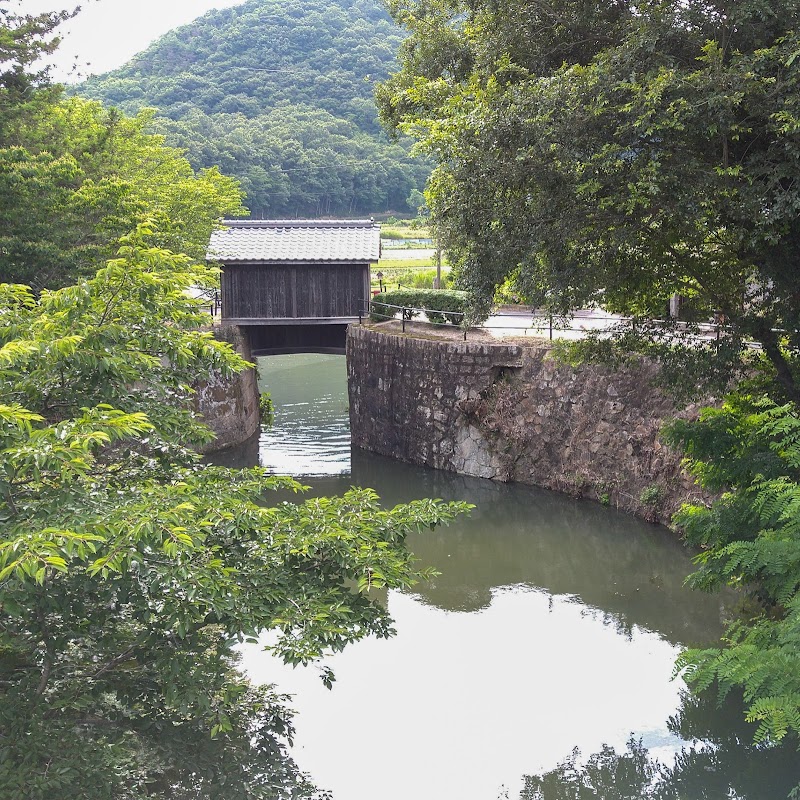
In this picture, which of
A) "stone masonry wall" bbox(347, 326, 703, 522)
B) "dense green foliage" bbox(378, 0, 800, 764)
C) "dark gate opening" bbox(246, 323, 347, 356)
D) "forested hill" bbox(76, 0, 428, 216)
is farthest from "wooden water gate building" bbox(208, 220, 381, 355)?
"forested hill" bbox(76, 0, 428, 216)

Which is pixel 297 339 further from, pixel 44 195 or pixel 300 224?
pixel 44 195

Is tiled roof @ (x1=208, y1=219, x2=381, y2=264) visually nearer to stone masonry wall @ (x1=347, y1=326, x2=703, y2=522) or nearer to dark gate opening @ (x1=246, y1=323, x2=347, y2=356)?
stone masonry wall @ (x1=347, y1=326, x2=703, y2=522)

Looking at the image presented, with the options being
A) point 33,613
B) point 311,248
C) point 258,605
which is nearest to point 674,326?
point 258,605

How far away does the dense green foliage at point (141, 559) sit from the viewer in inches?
204

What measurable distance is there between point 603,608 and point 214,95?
55.9 meters

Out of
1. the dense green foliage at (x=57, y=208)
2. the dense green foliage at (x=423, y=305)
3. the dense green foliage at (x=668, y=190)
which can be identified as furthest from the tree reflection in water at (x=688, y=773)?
the dense green foliage at (x=423, y=305)

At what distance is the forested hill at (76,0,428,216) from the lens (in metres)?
53.8

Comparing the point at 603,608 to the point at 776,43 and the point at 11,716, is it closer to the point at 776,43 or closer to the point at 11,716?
the point at 776,43

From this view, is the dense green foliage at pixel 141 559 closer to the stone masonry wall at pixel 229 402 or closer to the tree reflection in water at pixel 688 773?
the tree reflection in water at pixel 688 773

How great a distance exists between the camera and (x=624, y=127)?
8.07 meters

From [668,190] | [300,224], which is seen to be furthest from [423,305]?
[668,190]

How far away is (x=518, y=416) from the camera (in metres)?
17.8

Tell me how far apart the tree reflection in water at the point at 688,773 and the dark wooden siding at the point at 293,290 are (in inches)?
575

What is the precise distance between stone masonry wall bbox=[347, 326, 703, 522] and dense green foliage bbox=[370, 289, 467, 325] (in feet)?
3.34
